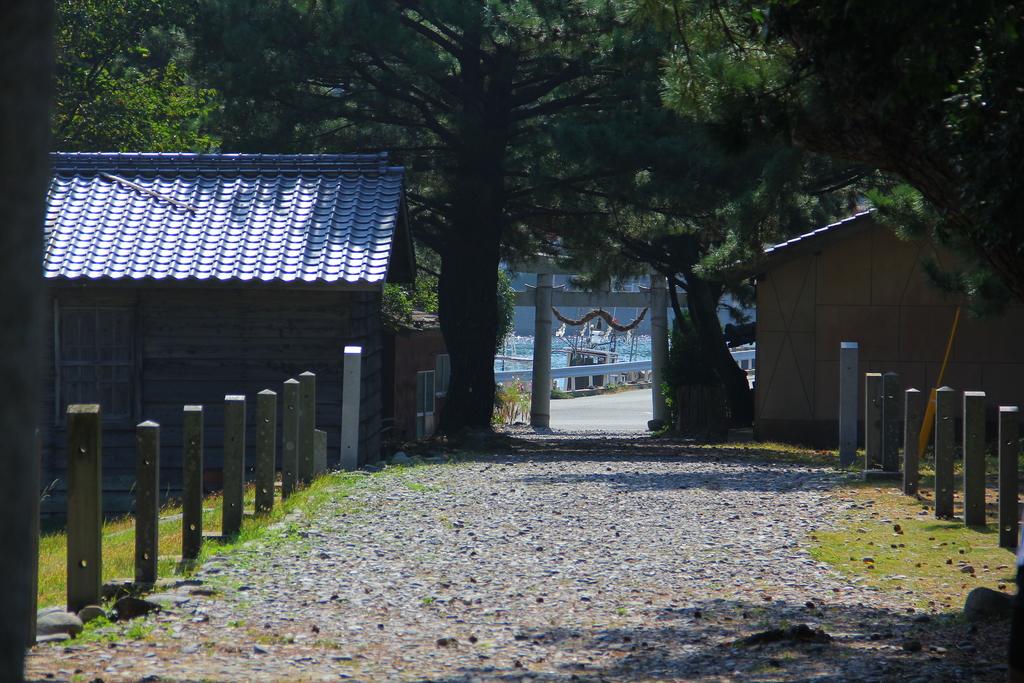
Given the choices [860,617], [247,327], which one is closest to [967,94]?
[860,617]

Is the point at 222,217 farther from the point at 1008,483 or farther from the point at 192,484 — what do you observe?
the point at 1008,483

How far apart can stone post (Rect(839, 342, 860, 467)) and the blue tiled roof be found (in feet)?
18.7

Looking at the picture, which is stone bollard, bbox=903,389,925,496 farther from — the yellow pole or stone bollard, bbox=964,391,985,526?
the yellow pole

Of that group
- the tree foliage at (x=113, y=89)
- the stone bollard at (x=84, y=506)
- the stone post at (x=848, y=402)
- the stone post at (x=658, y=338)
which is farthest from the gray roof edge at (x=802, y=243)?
the stone bollard at (x=84, y=506)

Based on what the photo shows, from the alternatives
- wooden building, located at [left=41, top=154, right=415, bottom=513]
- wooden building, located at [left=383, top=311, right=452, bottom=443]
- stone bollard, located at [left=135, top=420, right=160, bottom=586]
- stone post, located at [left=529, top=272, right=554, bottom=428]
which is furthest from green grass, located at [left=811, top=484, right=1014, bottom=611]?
stone post, located at [left=529, top=272, right=554, bottom=428]

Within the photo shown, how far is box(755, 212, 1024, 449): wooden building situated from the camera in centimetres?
2006

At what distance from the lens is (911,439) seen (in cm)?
1188

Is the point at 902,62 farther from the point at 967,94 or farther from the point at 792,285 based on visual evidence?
the point at 792,285

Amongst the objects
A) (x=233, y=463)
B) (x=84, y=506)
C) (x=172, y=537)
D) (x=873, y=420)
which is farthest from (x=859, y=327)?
(x=84, y=506)

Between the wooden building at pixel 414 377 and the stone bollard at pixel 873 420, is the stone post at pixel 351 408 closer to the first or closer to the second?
the stone bollard at pixel 873 420

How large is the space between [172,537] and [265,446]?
1233 millimetres

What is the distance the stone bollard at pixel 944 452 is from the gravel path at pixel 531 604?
97 cm

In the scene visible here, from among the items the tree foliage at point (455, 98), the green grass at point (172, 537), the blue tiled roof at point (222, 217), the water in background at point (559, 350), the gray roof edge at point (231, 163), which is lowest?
the green grass at point (172, 537)

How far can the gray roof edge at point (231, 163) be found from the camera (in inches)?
679
